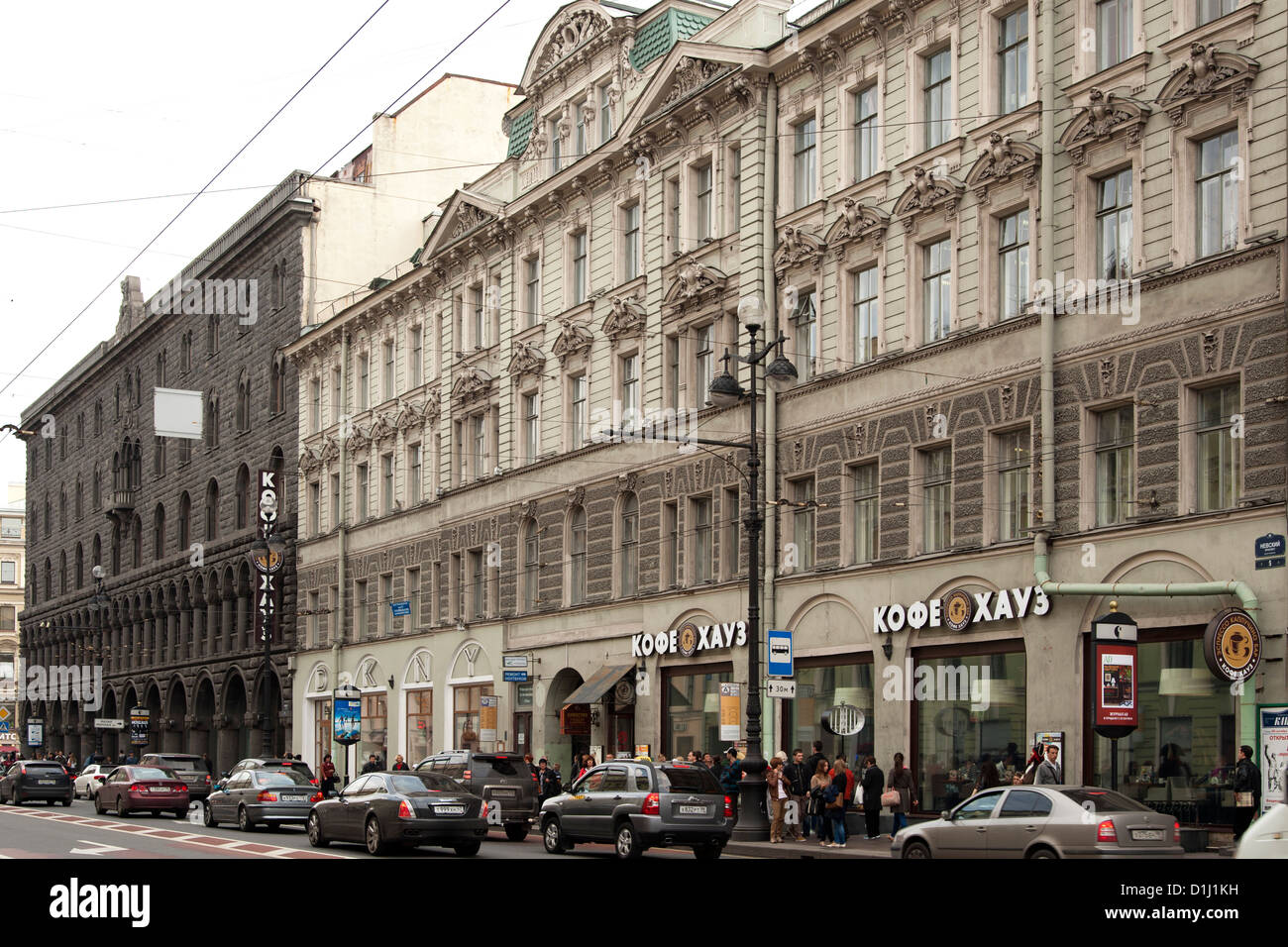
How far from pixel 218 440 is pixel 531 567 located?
30.9 metres

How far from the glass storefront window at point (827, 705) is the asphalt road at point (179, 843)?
5745mm

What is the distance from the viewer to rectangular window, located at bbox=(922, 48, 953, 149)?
3259 cm

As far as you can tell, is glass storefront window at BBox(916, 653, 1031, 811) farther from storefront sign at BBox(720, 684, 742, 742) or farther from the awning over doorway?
the awning over doorway

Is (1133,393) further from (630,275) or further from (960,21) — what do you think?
(630,275)

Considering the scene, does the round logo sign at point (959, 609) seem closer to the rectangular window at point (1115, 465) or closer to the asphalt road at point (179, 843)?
the rectangular window at point (1115, 465)

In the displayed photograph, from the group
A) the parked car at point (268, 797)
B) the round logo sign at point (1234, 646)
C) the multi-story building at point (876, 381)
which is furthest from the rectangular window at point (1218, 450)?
the parked car at point (268, 797)

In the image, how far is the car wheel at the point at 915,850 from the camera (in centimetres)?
2266

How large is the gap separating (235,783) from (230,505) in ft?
120

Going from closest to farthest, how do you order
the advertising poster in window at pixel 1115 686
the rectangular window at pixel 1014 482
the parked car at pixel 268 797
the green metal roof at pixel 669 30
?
the advertising poster in window at pixel 1115 686, the rectangular window at pixel 1014 482, the parked car at pixel 268 797, the green metal roof at pixel 669 30

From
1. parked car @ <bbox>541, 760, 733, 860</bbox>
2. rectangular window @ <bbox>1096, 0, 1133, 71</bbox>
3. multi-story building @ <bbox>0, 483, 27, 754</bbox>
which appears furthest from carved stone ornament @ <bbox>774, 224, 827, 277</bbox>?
multi-story building @ <bbox>0, 483, 27, 754</bbox>

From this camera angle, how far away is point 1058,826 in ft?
66.4

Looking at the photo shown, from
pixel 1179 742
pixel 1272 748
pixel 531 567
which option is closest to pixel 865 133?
pixel 1179 742

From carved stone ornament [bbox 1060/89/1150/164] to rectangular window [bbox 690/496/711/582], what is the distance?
524 inches
